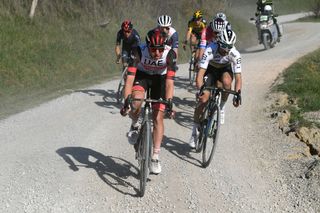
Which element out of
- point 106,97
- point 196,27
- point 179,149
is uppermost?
point 196,27

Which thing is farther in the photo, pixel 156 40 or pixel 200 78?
pixel 200 78

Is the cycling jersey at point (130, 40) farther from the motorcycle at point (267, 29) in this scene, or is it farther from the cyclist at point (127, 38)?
the motorcycle at point (267, 29)

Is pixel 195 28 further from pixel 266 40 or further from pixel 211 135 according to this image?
pixel 266 40

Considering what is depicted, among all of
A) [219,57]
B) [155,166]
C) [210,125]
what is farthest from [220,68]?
[155,166]

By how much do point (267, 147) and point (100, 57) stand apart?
502 inches

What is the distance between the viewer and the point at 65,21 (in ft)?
70.3

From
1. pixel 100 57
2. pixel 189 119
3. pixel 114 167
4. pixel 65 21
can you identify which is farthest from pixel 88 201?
pixel 65 21

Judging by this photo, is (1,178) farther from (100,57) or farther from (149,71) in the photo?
(100,57)

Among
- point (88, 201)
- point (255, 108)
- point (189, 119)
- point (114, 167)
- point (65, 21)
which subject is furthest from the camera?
point (65, 21)

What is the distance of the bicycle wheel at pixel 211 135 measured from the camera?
294 inches

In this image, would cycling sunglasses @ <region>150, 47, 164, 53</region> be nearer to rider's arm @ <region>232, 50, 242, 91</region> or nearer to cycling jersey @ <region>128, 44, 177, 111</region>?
cycling jersey @ <region>128, 44, 177, 111</region>

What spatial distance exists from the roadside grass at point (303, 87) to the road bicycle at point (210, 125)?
2.54m

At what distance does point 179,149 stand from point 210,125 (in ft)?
3.46

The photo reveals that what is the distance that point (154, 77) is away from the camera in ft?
23.1
